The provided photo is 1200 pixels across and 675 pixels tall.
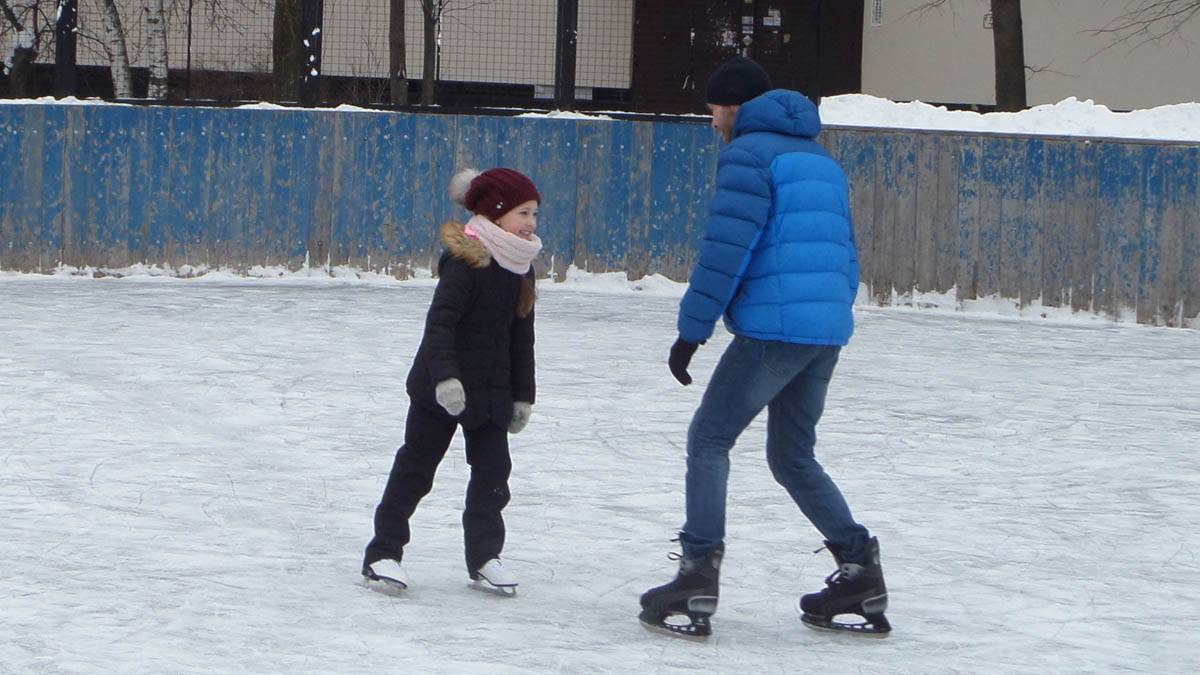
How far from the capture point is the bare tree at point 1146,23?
19.2 meters

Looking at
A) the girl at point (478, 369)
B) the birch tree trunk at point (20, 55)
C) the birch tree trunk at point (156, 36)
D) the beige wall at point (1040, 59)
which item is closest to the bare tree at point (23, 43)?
the birch tree trunk at point (20, 55)

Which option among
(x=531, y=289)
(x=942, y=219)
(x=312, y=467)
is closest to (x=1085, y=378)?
(x=942, y=219)

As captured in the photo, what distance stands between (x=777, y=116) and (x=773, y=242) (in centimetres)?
32

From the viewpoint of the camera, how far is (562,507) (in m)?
5.92

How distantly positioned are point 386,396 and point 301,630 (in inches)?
143

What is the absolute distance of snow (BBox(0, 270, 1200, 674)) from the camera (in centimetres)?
437

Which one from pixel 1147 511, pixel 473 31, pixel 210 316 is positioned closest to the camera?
pixel 1147 511

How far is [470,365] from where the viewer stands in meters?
4.65

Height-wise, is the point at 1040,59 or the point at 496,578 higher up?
the point at 1040,59

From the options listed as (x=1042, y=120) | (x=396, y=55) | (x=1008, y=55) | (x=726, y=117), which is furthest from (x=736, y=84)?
(x=1008, y=55)

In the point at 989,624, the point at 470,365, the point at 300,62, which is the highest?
the point at 300,62

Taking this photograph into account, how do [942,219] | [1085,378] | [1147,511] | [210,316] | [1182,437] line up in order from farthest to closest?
[942,219], [210,316], [1085,378], [1182,437], [1147,511]

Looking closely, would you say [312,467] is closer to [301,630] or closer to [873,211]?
[301,630]

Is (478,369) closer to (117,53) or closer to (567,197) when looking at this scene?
(567,197)
